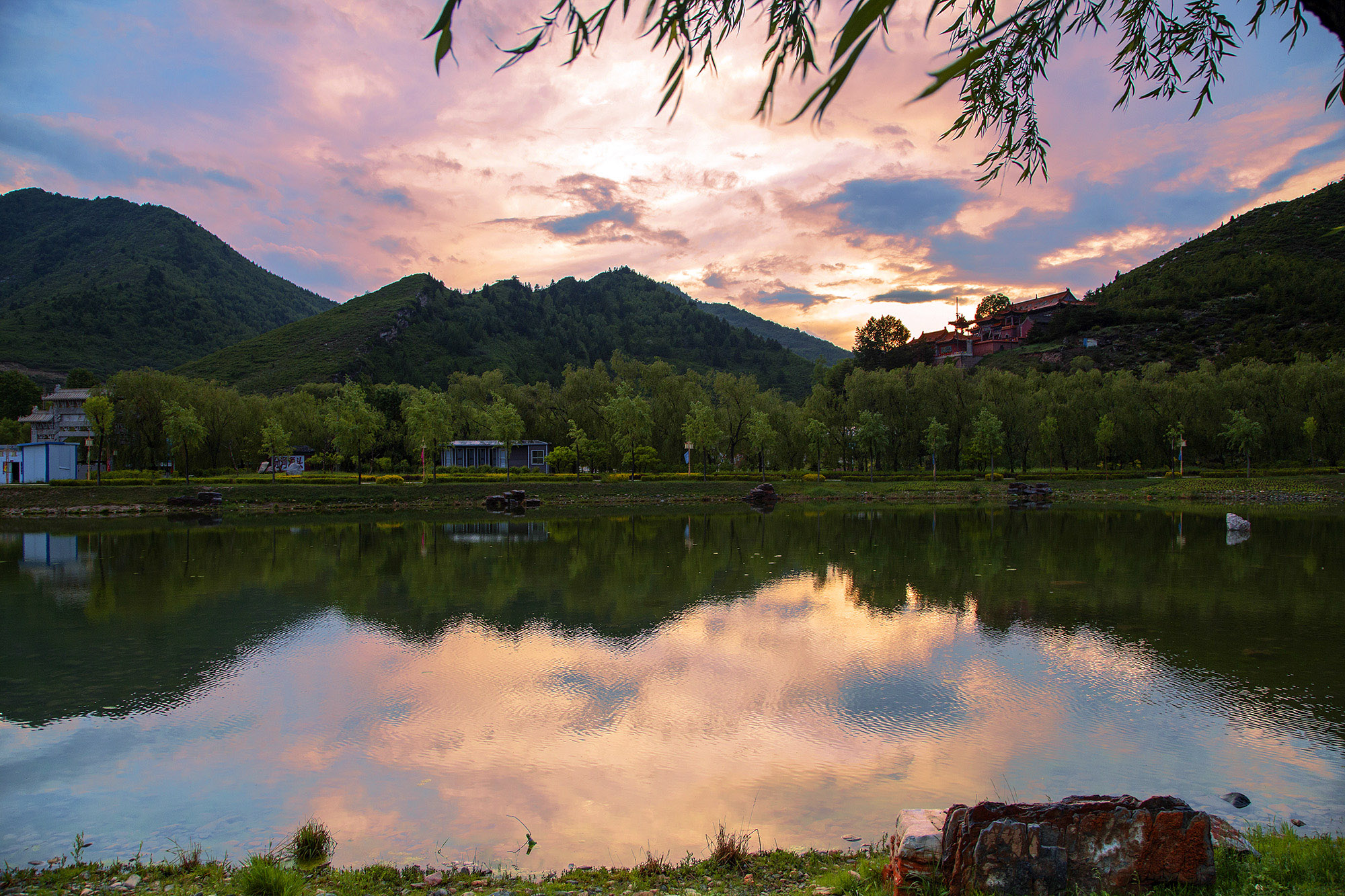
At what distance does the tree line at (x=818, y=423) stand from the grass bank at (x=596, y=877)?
2148 inches

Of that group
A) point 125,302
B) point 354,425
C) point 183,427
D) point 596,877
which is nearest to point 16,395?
point 125,302

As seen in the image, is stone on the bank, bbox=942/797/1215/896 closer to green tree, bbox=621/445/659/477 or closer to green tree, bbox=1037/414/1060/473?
green tree, bbox=621/445/659/477

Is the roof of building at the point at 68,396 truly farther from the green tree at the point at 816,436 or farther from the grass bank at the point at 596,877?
the grass bank at the point at 596,877

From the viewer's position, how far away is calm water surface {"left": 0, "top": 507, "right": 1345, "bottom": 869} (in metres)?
7.45

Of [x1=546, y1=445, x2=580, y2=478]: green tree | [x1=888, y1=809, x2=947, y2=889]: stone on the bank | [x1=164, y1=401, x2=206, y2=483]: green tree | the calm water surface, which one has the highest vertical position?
[x1=164, y1=401, x2=206, y2=483]: green tree

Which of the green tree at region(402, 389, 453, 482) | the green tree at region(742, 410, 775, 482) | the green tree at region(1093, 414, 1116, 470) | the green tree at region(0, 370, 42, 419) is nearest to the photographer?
the green tree at region(402, 389, 453, 482)

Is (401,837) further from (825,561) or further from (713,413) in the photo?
(713,413)

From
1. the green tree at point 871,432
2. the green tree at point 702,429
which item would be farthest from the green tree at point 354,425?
the green tree at point 871,432

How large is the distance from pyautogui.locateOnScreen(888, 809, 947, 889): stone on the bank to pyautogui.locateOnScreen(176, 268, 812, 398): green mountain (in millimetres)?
115407

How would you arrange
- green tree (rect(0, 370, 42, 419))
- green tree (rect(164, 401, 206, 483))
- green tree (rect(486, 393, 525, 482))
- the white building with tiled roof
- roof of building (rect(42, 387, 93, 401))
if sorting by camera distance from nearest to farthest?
green tree (rect(164, 401, 206, 483)) < green tree (rect(486, 393, 525, 482)) < the white building with tiled roof < roof of building (rect(42, 387, 93, 401)) < green tree (rect(0, 370, 42, 419))

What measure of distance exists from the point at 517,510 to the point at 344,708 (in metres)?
37.5

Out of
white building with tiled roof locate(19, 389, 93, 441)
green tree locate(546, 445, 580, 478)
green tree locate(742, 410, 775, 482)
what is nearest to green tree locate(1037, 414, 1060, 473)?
green tree locate(742, 410, 775, 482)

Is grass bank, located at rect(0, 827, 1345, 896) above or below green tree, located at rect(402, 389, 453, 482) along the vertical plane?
below

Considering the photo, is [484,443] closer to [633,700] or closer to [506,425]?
[506,425]
